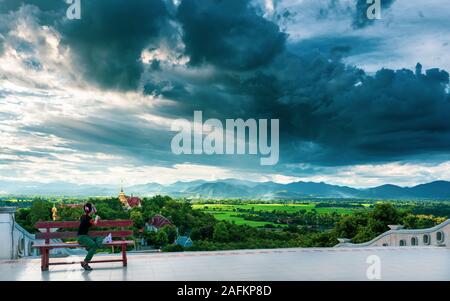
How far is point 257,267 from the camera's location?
8023 mm

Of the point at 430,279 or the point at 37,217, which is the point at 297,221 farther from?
the point at 430,279

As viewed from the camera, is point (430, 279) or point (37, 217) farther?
point (37, 217)

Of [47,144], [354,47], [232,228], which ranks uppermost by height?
[354,47]

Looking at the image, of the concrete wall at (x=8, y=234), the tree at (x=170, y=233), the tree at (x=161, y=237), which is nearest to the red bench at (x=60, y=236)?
the concrete wall at (x=8, y=234)

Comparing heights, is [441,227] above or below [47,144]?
below

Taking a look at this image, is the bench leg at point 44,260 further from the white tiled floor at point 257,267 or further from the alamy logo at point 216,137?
the alamy logo at point 216,137

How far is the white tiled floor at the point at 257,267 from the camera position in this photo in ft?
23.3

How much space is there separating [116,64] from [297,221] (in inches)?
1073

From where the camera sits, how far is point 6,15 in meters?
48.8

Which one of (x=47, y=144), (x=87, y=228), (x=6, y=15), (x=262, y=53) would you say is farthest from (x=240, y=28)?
(x=87, y=228)

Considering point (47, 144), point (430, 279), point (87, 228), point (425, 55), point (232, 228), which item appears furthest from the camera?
point (47, 144)

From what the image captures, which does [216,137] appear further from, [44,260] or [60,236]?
[44,260]

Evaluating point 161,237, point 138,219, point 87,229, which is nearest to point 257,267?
point 87,229
